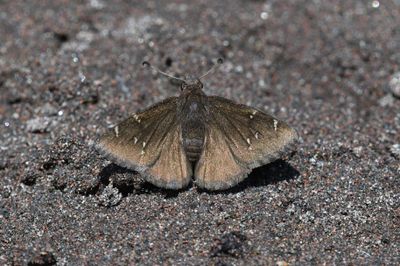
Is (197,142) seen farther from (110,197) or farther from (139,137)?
(110,197)

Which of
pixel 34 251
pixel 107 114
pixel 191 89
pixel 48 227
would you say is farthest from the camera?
pixel 107 114

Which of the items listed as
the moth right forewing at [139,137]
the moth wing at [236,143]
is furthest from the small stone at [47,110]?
the moth wing at [236,143]

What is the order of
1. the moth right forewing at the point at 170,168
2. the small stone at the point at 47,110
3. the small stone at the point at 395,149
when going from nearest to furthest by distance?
the moth right forewing at the point at 170,168, the small stone at the point at 395,149, the small stone at the point at 47,110

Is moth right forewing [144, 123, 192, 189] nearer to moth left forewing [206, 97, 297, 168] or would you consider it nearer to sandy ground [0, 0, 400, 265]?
sandy ground [0, 0, 400, 265]

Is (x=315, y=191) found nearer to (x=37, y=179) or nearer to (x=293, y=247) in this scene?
(x=293, y=247)

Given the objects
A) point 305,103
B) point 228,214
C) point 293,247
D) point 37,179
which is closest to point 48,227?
point 37,179

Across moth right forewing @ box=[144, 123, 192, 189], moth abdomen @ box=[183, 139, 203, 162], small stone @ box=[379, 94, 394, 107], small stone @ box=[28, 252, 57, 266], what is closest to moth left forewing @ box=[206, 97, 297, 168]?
moth abdomen @ box=[183, 139, 203, 162]

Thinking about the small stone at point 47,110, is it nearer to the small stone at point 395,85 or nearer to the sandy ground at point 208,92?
the sandy ground at point 208,92
